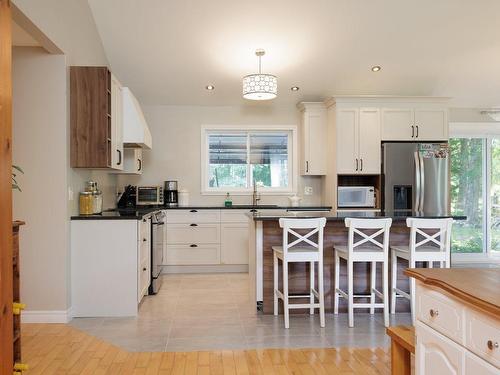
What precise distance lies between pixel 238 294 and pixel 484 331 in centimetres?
364

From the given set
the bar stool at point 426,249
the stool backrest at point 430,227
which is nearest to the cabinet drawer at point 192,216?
the bar stool at point 426,249

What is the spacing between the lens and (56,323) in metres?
3.73

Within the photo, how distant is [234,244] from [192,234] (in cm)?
60

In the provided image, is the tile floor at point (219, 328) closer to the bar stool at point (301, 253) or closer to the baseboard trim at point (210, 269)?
the bar stool at point (301, 253)

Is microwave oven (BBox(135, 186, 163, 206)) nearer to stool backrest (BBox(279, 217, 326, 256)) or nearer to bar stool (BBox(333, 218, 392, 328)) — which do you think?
stool backrest (BBox(279, 217, 326, 256))

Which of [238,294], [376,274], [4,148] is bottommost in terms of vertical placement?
[238,294]

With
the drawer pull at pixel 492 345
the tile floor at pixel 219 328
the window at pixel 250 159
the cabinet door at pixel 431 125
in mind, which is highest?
the cabinet door at pixel 431 125

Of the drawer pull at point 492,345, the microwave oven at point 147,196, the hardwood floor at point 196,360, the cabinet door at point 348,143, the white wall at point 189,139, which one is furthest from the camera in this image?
the white wall at point 189,139

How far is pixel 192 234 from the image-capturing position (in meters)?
5.98

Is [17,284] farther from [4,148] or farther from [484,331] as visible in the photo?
[484,331]

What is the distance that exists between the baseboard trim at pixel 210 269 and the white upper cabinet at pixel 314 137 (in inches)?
65.9

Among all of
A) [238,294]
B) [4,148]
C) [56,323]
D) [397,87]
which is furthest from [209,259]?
[4,148]

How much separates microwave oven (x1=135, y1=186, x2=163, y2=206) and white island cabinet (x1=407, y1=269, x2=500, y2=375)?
189 inches

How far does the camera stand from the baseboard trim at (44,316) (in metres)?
3.73
